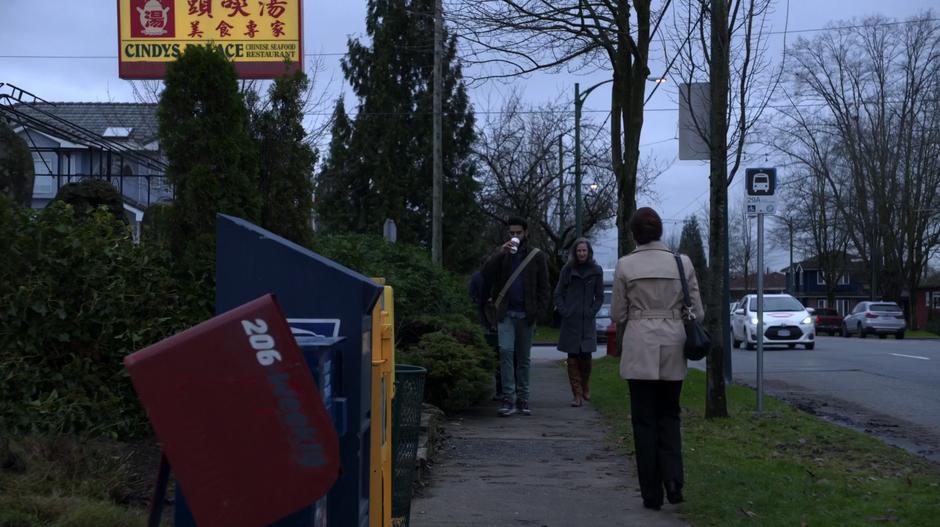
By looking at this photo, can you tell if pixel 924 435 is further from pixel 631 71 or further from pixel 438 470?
pixel 631 71

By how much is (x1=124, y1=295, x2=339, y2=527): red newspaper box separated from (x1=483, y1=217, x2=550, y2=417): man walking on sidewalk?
7.38m

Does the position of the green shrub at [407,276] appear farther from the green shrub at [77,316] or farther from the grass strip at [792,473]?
the green shrub at [77,316]

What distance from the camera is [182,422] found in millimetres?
2947

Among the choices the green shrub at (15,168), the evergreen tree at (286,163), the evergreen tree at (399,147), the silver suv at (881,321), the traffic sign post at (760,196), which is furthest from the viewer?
the silver suv at (881,321)

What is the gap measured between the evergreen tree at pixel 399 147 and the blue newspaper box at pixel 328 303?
38588 millimetres

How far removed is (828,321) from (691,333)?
178 feet

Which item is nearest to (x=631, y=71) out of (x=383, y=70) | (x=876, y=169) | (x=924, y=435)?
(x=924, y=435)

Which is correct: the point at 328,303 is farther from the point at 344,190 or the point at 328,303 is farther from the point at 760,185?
the point at 344,190

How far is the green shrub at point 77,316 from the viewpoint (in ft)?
21.5

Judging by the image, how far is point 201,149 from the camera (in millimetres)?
7125

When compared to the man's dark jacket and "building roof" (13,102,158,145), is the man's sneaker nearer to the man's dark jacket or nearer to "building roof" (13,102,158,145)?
the man's dark jacket

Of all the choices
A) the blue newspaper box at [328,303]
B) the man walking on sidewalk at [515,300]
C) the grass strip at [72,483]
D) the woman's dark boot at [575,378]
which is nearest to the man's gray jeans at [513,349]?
the man walking on sidewalk at [515,300]

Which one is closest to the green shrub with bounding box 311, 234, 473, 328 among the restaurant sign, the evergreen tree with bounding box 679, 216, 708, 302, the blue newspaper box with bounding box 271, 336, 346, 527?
the restaurant sign

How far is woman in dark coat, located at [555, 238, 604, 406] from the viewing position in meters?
11.1
